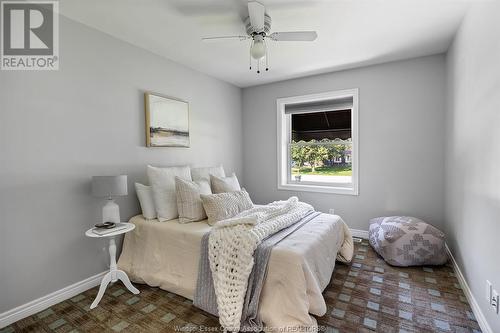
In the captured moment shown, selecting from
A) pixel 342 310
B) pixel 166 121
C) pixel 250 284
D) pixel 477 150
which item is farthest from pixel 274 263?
pixel 166 121

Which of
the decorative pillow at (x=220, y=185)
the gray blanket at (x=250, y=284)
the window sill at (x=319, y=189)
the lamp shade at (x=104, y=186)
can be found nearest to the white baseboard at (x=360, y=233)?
the window sill at (x=319, y=189)

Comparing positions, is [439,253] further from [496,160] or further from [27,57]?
[27,57]

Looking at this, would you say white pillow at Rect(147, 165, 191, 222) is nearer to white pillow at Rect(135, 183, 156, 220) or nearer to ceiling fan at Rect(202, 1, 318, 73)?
white pillow at Rect(135, 183, 156, 220)

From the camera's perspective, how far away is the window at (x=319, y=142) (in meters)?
3.74

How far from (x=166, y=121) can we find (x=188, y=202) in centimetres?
121

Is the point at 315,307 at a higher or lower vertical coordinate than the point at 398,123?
lower

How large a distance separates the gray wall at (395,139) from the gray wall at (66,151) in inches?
103

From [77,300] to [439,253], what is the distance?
145 inches

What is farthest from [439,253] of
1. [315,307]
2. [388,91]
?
[388,91]

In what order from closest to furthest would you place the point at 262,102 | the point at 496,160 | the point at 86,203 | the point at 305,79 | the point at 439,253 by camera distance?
the point at 496,160, the point at 86,203, the point at 439,253, the point at 305,79, the point at 262,102

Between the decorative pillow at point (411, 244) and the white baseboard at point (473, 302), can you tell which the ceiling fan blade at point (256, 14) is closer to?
the decorative pillow at point (411, 244)

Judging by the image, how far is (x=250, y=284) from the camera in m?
1.79

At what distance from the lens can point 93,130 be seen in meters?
2.44

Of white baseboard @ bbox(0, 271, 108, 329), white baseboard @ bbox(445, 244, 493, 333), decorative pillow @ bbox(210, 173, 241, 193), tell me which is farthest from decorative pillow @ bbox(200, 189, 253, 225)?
white baseboard @ bbox(445, 244, 493, 333)
